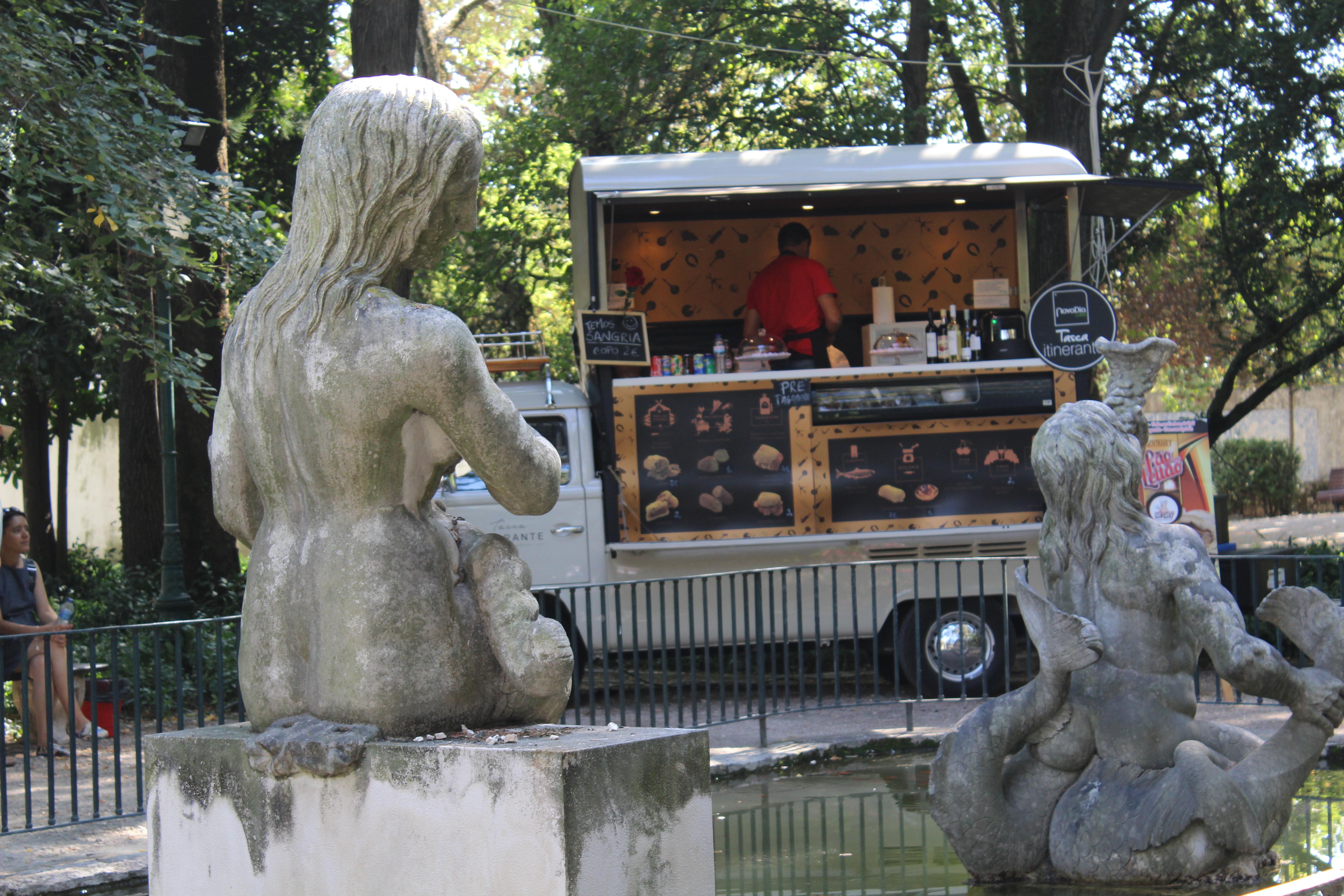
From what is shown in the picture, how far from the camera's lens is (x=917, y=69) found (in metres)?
16.6

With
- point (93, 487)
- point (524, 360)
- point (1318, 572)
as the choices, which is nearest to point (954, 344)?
point (1318, 572)

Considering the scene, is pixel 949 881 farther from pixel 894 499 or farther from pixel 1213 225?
pixel 1213 225

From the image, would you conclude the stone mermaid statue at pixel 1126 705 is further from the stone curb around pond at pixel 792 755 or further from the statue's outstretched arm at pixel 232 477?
the statue's outstretched arm at pixel 232 477

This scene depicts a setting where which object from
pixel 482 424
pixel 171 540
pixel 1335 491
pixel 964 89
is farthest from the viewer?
pixel 1335 491

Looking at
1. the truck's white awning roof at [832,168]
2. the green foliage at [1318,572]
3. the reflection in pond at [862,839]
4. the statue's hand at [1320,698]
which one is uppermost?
the truck's white awning roof at [832,168]

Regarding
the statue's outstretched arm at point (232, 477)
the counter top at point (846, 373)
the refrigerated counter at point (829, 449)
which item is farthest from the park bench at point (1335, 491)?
the statue's outstretched arm at point (232, 477)

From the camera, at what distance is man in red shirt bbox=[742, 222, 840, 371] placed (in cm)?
1174

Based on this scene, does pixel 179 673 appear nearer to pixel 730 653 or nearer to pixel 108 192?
pixel 108 192

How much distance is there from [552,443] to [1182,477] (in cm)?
485

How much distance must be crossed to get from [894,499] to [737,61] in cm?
818

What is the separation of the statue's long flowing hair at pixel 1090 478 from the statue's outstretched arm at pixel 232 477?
2.74m

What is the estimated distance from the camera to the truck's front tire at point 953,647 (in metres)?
10.9

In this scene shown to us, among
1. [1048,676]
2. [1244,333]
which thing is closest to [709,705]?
[1048,676]

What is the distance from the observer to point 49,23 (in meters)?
8.64
